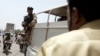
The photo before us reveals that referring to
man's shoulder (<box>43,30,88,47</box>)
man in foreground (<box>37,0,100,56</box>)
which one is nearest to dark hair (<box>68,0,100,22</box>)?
man in foreground (<box>37,0,100,56</box>)

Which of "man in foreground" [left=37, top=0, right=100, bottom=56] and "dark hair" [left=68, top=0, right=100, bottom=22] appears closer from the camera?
"man in foreground" [left=37, top=0, right=100, bottom=56]

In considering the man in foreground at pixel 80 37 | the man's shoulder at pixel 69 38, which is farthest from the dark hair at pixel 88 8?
Answer: the man's shoulder at pixel 69 38

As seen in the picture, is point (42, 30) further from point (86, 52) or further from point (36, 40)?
point (86, 52)

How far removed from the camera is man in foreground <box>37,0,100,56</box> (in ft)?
4.35

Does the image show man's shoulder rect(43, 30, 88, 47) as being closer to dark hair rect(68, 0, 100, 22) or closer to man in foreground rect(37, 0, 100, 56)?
man in foreground rect(37, 0, 100, 56)

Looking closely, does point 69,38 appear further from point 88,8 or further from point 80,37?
point 88,8

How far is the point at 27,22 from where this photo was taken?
315 inches

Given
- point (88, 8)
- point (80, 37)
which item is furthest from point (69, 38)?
point (88, 8)

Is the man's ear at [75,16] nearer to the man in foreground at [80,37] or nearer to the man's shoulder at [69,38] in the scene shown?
the man in foreground at [80,37]

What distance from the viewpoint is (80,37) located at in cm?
137

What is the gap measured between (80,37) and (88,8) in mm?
164

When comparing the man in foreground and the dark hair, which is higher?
the dark hair

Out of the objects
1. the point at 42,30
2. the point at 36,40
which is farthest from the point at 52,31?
the point at 36,40

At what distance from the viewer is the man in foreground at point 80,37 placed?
52.2 inches
